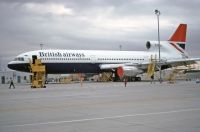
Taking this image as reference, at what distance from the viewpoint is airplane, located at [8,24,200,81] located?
42.7 meters

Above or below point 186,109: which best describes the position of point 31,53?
above

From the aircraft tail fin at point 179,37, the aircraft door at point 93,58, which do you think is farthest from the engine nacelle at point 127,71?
→ the aircraft tail fin at point 179,37

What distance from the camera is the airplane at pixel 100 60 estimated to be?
4266 centimetres

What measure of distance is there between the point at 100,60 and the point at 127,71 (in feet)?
12.8

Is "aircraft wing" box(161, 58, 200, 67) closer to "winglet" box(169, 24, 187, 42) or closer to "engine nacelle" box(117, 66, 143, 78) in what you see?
"engine nacelle" box(117, 66, 143, 78)

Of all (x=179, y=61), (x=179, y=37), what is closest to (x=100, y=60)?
(x=179, y=61)

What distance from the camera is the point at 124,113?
11.2m

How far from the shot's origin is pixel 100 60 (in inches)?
1857

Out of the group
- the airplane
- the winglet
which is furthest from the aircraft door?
the winglet

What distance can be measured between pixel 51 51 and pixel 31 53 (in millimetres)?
2489

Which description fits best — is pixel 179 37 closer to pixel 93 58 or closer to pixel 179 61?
pixel 179 61

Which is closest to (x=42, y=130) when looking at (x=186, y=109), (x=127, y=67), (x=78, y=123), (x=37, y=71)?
(x=78, y=123)

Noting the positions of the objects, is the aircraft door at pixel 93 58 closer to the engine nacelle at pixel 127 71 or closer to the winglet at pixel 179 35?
the engine nacelle at pixel 127 71

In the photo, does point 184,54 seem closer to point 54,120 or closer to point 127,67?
point 127,67
